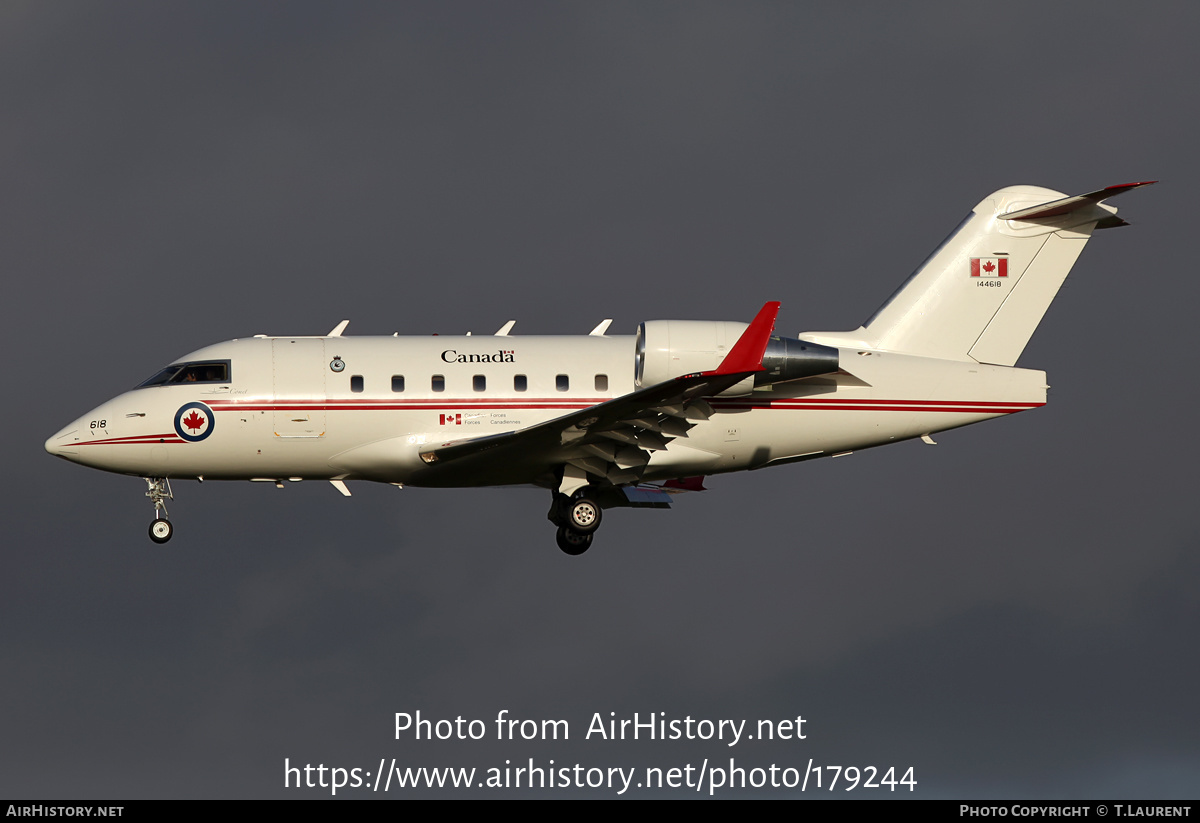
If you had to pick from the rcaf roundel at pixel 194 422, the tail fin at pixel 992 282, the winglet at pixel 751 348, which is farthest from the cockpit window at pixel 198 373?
the tail fin at pixel 992 282

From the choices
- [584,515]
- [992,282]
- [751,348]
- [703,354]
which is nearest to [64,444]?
[584,515]

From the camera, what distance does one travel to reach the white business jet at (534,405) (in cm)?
3194

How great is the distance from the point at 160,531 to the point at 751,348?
1341 centimetres

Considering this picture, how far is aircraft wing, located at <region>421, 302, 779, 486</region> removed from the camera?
28.9 meters

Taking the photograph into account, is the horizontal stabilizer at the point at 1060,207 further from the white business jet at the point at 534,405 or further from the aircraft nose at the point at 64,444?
the aircraft nose at the point at 64,444

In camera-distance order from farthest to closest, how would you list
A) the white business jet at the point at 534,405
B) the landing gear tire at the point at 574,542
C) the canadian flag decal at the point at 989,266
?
the canadian flag decal at the point at 989,266
the landing gear tire at the point at 574,542
the white business jet at the point at 534,405

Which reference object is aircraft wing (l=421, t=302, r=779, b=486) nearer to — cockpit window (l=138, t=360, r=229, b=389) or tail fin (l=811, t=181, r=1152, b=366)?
cockpit window (l=138, t=360, r=229, b=389)

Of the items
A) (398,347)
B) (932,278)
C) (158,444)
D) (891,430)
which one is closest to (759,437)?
(891,430)

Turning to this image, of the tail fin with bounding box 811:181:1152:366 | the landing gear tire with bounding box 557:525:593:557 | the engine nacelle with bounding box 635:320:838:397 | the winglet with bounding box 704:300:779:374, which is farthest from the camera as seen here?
the tail fin with bounding box 811:181:1152:366

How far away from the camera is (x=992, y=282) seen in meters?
34.7

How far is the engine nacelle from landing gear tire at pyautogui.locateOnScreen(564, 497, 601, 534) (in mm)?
2911

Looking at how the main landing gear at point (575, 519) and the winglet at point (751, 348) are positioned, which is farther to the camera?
the main landing gear at point (575, 519)

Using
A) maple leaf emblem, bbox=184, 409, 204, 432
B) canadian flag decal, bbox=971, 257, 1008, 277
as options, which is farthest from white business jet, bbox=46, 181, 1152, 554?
canadian flag decal, bbox=971, 257, 1008, 277

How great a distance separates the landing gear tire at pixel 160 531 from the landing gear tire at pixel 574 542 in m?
8.30
